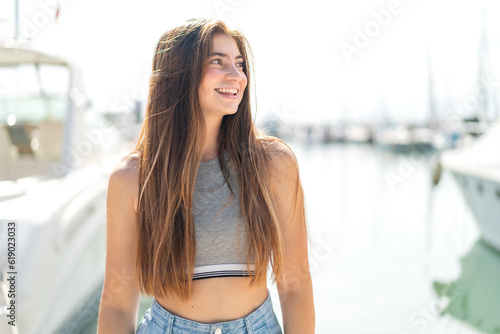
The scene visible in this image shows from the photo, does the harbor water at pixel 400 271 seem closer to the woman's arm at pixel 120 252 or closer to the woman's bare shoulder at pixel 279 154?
the woman's bare shoulder at pixel 279 154

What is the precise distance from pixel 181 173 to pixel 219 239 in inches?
8.9

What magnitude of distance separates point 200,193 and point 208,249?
17 cm

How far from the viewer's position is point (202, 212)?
139cm

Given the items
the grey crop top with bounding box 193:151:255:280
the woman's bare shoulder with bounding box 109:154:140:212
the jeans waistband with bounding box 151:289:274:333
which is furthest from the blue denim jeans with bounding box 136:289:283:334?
the woman's bare shoulder with bounding box 109:154:140:212

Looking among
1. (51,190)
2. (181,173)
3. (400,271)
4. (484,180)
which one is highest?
(181,173)

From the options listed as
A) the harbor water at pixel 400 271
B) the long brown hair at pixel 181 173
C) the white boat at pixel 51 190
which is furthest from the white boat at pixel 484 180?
the long brown hair at pixel 181 173

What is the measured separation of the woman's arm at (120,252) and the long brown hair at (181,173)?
31 millimetres

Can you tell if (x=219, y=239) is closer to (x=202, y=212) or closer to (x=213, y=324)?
(x=202, y=212)

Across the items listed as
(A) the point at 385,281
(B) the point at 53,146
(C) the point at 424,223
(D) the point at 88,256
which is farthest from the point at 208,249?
(C) the point at 424,223

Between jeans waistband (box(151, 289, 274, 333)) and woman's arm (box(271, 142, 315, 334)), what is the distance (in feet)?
0.26

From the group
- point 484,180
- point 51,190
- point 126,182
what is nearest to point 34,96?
point 51,190

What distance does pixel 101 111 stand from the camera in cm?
468

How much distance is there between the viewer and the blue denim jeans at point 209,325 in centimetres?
134

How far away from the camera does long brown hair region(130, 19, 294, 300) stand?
137cm
